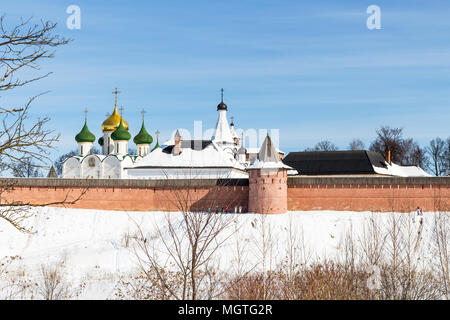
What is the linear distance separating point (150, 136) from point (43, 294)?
21.8 meters

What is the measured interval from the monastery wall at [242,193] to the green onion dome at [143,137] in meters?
10.0

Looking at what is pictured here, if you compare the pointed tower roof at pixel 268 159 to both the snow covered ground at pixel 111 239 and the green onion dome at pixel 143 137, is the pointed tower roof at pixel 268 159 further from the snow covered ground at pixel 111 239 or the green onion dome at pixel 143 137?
the green onion dome at pixel 143 137

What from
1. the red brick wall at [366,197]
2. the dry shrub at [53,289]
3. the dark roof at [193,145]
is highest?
the dark roof at [193,145]

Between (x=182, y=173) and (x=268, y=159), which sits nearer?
(x=268, y=159)

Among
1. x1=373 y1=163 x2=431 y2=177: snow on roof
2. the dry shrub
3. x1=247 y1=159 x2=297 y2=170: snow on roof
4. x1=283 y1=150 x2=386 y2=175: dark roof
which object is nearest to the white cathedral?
x1=247 y1=159 x2=297 y2=170: snow on roof

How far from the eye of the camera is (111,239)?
717 inches

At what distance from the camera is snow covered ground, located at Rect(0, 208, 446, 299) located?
48.4ft

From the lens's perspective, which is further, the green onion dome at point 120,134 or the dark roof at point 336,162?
the green onion dome at point 120,134

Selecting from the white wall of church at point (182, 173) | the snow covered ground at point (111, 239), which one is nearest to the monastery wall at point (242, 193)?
the snow covered ground at point (111, 239)

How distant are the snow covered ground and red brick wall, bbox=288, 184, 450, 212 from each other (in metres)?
0.51

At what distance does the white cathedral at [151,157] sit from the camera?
82.9 feet

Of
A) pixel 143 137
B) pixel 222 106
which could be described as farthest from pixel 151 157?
pixel 222 106

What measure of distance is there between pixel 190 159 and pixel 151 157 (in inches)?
82.2

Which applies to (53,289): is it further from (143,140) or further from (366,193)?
(143,140)
